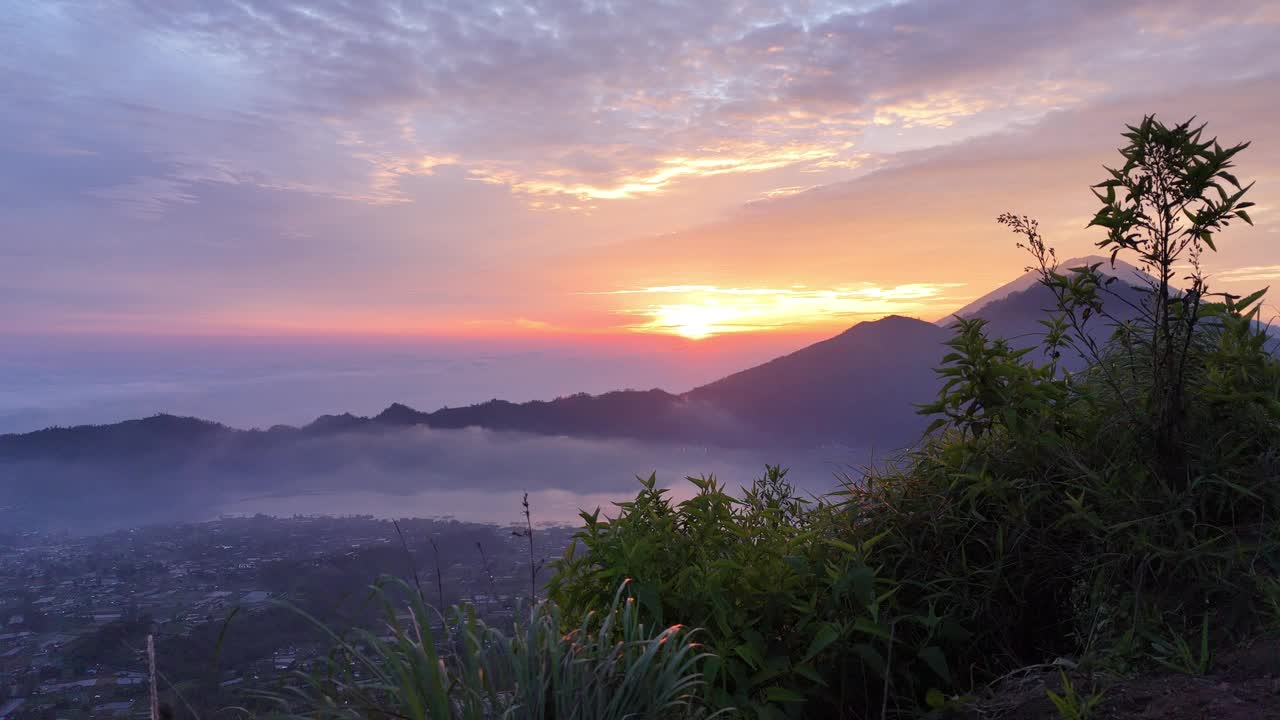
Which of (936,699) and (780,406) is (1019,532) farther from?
(780,406)

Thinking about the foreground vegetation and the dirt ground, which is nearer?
the dirt ground

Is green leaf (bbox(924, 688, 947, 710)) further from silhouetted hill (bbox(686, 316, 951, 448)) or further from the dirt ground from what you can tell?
silhouetted hill (bbox(686, 316, 951, 448))

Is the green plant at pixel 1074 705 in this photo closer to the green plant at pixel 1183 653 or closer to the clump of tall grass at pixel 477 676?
the green plant at pixel 1183 653

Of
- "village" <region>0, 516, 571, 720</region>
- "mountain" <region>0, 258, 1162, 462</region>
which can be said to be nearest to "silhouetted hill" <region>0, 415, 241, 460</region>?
"village" <region>0, 516, 571, 720</region>

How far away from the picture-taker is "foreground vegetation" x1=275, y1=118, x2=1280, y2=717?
3.19 m

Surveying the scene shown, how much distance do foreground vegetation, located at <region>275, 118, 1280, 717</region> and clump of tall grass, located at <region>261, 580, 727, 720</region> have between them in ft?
0.34

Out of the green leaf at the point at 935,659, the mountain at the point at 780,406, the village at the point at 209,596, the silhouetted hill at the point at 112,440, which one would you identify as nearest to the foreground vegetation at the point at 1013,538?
the green leaf at the point at 935,659

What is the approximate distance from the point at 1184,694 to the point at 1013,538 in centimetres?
117

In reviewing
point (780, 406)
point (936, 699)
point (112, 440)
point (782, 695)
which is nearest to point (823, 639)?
point (782, 695)

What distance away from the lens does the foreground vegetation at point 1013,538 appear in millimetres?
3188

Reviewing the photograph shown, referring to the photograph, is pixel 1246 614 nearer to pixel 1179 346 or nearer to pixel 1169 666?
pixel 1169 666

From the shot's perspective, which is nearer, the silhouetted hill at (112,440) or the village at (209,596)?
the village at (209,596)

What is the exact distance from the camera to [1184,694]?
2605 mm

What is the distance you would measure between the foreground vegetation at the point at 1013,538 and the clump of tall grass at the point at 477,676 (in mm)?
102
